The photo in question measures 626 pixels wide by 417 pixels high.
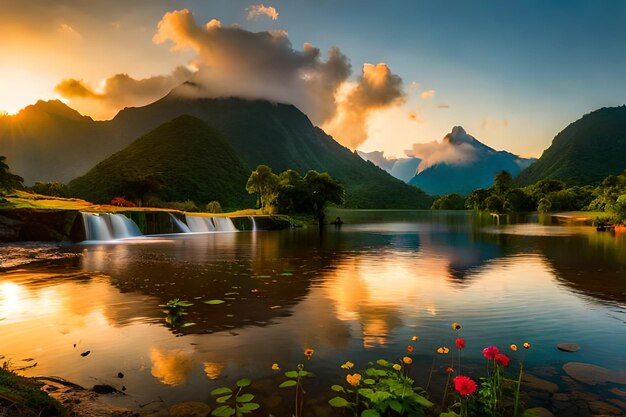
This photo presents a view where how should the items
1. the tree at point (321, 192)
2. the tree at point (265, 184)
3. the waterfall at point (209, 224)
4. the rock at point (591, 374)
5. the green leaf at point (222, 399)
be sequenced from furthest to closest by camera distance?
1. the tree at point (321, 192)
2. the tree at point (265, 184)
3. the waterfall at point (209, 224)
4. the rock at point (591, 374)
5. the green leaf at point (222, 399)

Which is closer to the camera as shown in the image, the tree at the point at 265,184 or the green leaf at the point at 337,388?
the green leaf at the point at 337,388

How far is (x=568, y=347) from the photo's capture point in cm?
1084

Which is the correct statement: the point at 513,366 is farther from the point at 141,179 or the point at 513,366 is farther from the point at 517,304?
the point at 141,179

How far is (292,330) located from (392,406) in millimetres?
6359

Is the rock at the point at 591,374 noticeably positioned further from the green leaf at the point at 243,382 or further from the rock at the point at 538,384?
the green leaf at the point at 243,382

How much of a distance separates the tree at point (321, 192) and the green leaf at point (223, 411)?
287 ft

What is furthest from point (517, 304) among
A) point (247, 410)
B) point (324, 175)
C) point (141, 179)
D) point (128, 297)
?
point (141, 179)

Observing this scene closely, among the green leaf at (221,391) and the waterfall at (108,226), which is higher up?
the waterfall at (108,226)

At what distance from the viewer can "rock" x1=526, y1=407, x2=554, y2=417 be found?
681 centimetres

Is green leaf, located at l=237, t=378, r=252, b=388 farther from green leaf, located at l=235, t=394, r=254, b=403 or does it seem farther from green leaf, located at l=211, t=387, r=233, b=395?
green leaf, located at l=235, t=394, r=254, b=403

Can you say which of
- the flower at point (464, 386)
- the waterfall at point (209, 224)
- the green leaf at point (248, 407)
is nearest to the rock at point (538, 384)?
the flower at point (464, 386)

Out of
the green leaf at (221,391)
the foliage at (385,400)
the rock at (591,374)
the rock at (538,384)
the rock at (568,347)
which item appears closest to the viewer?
the foliage at (385,400)

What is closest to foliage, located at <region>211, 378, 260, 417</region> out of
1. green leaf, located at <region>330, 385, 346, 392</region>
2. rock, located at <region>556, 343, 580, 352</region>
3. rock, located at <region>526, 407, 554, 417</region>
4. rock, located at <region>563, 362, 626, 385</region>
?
green leaf, located at <region>330, 385, 346, 392</region>

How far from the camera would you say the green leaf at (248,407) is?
691 cm
